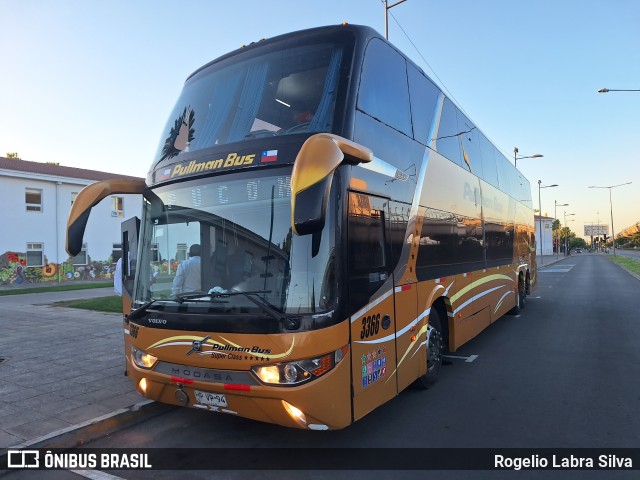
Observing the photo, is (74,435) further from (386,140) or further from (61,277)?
(61,277)

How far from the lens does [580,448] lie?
4.14 meters

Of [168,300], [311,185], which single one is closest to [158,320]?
[168,300]

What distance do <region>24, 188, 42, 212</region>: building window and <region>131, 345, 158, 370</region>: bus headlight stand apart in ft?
92.8

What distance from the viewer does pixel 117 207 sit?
106ft

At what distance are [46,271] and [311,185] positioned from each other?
30.9 metres

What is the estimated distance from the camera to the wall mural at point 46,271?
1038 inches

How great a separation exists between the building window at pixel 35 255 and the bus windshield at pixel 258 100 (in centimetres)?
2783

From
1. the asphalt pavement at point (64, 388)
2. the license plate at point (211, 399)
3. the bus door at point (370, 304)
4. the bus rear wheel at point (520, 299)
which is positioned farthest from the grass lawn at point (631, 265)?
the license plate at point (211, 399)

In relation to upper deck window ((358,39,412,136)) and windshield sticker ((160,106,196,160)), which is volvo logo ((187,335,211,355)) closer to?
windshield sticker ((160,106,196,160))

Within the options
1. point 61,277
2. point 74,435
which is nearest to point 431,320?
point 74,435

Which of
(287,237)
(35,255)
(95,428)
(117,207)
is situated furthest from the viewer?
(117,207)

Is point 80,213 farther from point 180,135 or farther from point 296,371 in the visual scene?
point 296,371

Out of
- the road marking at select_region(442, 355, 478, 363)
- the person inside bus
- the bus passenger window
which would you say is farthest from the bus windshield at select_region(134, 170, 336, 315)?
the road marking at select_region(442, 355, 478, 363)

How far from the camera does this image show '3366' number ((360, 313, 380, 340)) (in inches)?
157
